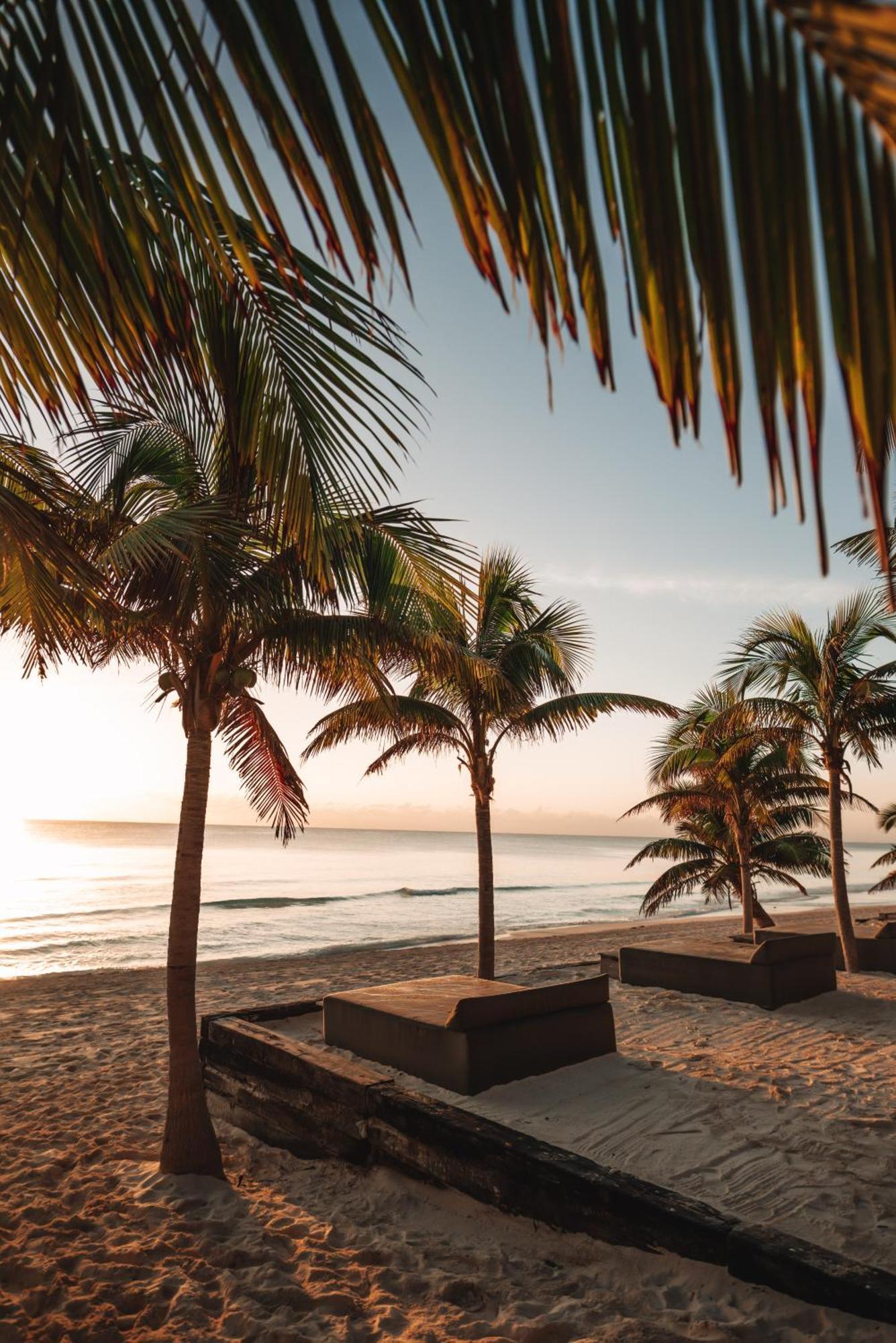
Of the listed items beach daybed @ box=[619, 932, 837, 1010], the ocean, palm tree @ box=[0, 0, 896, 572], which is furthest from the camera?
the ocean

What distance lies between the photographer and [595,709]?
1174 centimetres

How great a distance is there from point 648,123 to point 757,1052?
272 inches

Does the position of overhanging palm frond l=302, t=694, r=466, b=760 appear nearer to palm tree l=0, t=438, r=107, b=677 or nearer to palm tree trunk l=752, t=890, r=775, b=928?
palm tree l=0, t=438, r=107, b=677

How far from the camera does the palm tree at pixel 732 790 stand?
15719 mm

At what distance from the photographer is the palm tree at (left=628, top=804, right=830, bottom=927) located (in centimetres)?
1758

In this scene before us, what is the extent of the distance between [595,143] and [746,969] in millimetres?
8486

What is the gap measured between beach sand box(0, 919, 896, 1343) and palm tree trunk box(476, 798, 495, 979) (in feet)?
12.7

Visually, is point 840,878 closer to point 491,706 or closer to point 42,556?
point 491,706

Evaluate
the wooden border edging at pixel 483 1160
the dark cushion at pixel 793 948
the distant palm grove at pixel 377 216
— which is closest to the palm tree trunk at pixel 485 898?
the dark cushion at pixel 793 948

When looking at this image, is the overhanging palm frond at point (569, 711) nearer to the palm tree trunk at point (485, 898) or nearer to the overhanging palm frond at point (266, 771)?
the palm tree trunk at point (485, 898)

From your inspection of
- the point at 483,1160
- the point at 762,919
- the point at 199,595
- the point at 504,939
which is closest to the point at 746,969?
the point at 483,1160

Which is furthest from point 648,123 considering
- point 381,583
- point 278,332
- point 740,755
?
point 740,755

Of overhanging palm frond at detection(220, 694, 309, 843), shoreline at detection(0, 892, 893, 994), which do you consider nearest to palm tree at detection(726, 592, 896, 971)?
shoreline at detection(0, 892, 893, 994)

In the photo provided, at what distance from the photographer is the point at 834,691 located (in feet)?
37.2
